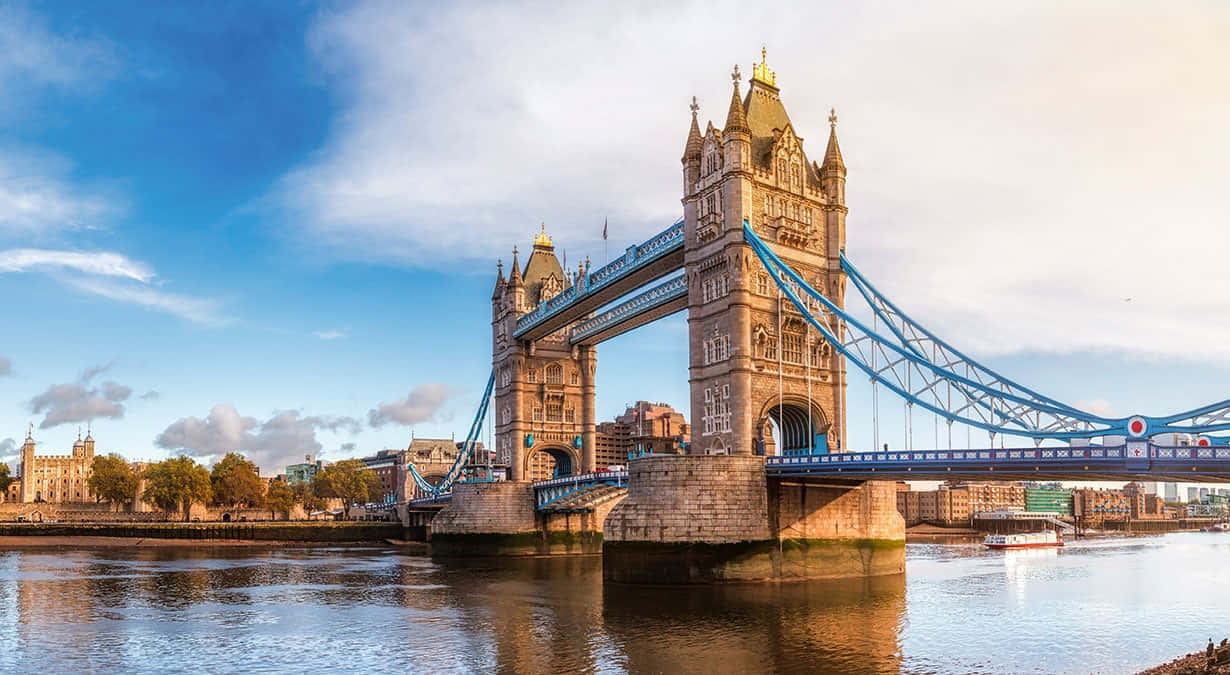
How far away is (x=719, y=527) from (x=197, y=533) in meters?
66.0

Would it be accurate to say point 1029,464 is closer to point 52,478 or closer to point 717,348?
point 717,348

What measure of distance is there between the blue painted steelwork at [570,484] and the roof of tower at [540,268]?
18344mm

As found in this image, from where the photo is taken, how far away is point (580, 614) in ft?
116

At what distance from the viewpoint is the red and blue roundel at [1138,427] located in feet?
107

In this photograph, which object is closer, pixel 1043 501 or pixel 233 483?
pixel 233 483

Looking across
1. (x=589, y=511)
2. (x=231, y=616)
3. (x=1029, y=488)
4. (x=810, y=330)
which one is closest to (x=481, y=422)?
(x=589, y=511)

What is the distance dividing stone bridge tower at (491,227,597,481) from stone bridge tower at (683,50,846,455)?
2850 cm

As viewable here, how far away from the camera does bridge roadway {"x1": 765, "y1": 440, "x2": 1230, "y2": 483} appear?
31.2 meters

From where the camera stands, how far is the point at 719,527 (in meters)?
43.2

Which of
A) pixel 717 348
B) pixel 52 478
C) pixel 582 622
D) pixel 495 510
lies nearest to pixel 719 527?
pixel 717 348

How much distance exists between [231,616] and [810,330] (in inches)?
1203

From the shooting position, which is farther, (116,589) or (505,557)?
(505,557)

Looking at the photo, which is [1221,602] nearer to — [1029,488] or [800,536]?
[800,536]

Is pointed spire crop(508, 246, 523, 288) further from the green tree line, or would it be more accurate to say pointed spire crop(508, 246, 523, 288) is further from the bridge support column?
the green tree line
